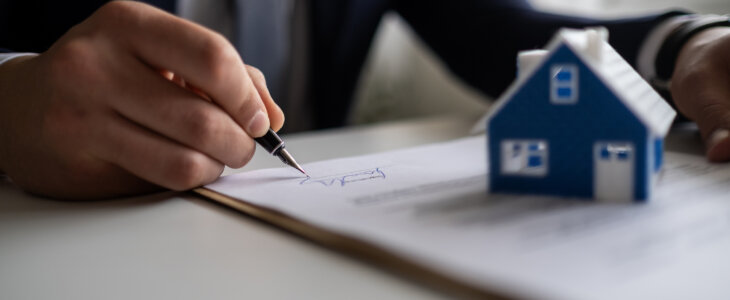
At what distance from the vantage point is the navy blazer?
124cm

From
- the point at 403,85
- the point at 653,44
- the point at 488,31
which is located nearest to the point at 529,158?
the point at 653,44

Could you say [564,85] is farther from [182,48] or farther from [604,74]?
Result: [182,48]

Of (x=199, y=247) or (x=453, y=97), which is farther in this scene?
(x=453, y=97)

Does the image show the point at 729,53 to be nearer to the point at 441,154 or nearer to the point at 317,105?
the point at 441,154

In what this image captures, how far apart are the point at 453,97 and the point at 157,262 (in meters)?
1.76

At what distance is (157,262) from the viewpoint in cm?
36

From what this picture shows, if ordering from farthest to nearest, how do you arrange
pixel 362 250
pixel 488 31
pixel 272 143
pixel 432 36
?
pixel 432 36 < pixel 488 31 < pixel 272 143 < pixel 362 250

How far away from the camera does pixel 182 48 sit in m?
0.47

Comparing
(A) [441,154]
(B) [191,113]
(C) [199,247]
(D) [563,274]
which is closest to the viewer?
(D) [563,274]

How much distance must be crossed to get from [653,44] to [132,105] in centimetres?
86

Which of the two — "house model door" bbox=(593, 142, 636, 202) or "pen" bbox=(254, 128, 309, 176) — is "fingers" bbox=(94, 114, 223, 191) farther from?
"house model door" bbox=(593, 142, 636, 202)

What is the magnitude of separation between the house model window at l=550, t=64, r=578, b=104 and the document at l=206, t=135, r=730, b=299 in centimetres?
8

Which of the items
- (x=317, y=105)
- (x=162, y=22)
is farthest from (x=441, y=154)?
(x=317, y=105)

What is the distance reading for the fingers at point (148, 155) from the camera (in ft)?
1.59
